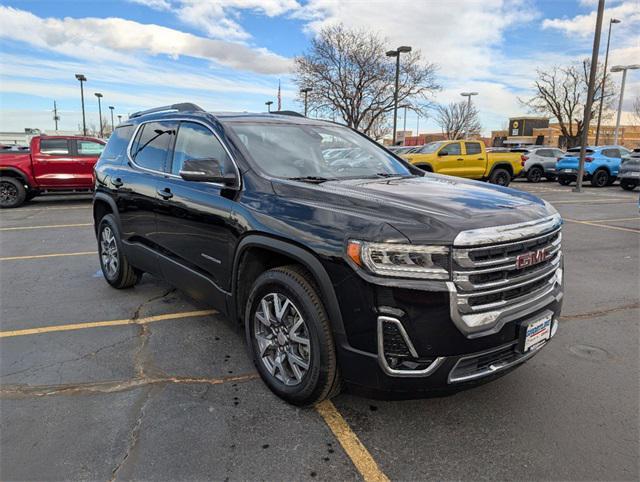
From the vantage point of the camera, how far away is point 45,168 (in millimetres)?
13172

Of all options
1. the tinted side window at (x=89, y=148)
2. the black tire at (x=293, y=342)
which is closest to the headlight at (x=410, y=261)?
the black tire at (x=293, y=342)

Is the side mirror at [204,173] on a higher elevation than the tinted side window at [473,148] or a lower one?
lower

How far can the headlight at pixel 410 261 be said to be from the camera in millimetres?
2346

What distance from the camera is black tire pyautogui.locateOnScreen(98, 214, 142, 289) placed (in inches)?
202

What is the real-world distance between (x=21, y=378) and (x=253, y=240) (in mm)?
1972

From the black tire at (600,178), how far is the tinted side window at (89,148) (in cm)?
1965

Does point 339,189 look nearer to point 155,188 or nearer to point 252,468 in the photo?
point 252,468

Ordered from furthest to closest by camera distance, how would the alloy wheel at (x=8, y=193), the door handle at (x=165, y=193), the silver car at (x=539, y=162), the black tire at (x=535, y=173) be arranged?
the black tire at (x=535, y=173)
the silver car at (x=539, y=162)
the alloy wheel at (x=8, y=193)
the door handle at (x=165, y=193)

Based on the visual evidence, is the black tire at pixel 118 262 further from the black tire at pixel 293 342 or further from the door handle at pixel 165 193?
the black tire at pixel 293 342

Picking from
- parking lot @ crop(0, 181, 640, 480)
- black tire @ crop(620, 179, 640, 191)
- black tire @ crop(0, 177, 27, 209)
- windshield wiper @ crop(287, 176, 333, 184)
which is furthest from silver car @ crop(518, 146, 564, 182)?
windshield wiper @ crop(287, 176, 333, 184)

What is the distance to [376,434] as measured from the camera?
2715mm

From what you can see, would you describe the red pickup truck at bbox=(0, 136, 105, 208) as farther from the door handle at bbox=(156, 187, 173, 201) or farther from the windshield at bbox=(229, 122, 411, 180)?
the windshield at bbox=(229, 122, 411, 180)

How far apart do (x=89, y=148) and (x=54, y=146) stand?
0.88 metres

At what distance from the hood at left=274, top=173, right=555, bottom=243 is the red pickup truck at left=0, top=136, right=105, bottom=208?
12333mm
